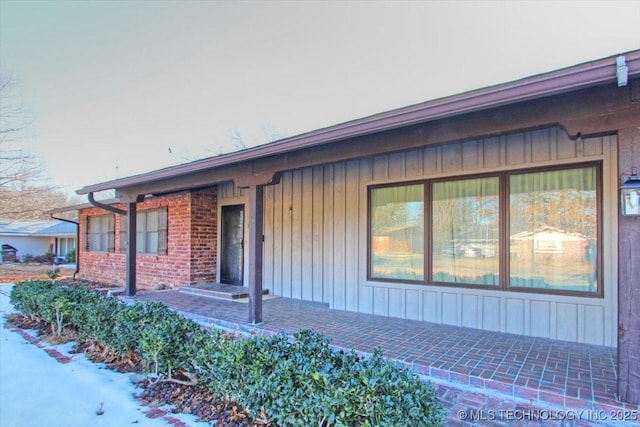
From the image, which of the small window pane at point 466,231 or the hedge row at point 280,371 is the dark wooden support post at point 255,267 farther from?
the small window pane at point 466,231

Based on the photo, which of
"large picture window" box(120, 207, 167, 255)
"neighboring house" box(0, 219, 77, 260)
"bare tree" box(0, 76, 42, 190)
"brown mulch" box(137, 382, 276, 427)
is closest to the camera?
"brown mulch" box(137, 382, 276, 427)

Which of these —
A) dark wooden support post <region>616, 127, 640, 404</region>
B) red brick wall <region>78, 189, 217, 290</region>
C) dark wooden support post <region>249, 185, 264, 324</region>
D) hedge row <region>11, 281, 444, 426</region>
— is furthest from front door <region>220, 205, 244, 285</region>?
dark wooden support post <region>616, 127, 640, 404</region>

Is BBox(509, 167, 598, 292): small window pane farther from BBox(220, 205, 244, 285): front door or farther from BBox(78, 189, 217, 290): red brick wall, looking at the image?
BBox(78, 189, 217, 290): red brick wall

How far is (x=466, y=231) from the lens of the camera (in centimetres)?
489

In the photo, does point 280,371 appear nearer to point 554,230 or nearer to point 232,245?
point 554,230

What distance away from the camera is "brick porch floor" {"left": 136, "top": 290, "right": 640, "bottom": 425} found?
9.17 ft

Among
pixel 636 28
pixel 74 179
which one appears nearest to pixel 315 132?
pixel 636 28

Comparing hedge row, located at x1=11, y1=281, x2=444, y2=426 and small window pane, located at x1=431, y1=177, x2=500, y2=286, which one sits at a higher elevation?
small window pane, located at x1=431, y1=177, x2=500, y2=286

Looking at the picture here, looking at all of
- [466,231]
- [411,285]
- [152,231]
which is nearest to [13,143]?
[152,231]

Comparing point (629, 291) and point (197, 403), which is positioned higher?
point (629, 291)

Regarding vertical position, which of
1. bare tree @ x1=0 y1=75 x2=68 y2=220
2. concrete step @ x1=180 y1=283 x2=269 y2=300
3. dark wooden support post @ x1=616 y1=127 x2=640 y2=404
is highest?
bare tree @ x1=0 y1=75 x2=68 y2=220

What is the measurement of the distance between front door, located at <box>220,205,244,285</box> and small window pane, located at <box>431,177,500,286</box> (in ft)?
15.6

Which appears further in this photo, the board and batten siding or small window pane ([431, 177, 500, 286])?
small window pane ([431, 177, 500, 286])

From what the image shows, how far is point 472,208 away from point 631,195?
7.67 ft
